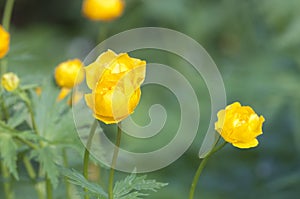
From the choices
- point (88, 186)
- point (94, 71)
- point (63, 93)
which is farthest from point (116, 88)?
point (63, 93)

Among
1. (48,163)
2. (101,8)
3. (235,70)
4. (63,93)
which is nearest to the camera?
(48,163)

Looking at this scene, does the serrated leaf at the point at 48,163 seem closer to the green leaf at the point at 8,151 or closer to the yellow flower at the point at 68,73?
the green leaf at the point at 8,151

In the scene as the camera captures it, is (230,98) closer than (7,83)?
No

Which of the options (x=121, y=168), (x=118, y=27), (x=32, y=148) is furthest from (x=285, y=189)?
(x=118, y=27)

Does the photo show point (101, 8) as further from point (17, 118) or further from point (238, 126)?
point (238, 126)

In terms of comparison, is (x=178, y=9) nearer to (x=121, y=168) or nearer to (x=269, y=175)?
(x=269, y=175)

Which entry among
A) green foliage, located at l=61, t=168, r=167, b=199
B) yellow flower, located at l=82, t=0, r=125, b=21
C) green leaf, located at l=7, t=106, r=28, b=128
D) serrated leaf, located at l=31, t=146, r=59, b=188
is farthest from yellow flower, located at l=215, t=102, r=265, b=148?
yellow flower, located at l=82, t=0, r=125, b=21
